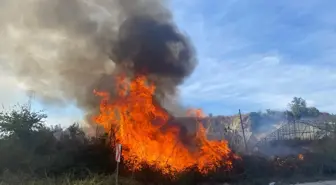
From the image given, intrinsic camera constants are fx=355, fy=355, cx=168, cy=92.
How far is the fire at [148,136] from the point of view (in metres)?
18.6

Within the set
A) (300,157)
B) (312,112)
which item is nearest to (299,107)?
(312,112)

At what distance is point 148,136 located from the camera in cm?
1912

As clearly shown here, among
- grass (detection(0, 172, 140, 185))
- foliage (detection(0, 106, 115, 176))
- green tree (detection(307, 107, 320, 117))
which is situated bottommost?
grass (detection(0, 172, 140, 185))

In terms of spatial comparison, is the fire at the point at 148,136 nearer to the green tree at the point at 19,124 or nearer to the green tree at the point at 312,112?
the green tree at the point at 19,124

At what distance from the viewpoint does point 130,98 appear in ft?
66.3

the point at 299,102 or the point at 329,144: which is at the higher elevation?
the point at 299,102

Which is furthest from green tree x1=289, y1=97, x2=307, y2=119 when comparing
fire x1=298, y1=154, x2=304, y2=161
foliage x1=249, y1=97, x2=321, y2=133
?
fire x1=298, y1=154, x2=304, y2=161

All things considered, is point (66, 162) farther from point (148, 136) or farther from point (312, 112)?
point (312, 112)

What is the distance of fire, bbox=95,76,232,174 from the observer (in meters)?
18.6

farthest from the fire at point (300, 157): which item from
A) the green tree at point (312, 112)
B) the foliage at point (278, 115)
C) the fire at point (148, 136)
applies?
the green tree at point (312, 112)

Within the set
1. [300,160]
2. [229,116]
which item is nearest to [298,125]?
[229,116]

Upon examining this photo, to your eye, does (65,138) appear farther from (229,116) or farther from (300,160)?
(229,116)

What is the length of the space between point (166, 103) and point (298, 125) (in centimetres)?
2124

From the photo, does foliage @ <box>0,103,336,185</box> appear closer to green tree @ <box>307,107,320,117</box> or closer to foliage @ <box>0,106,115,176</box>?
foliage @ <box>0,106,115,176</box>
